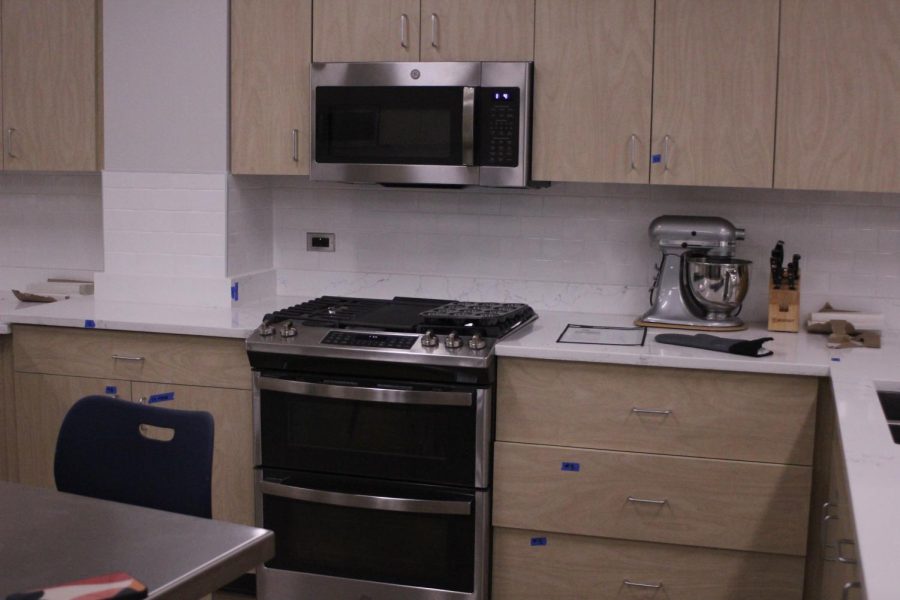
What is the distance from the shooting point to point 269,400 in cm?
338

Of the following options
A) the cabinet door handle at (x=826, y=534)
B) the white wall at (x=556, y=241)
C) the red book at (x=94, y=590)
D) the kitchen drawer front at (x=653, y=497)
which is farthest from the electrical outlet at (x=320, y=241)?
the red book at (x=94, y=590)

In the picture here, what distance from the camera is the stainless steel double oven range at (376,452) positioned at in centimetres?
322

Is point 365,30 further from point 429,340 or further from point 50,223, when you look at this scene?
point 50,223

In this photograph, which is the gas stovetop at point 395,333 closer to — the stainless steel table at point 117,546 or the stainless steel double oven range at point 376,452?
the stainless steel double oven range at point 376,452

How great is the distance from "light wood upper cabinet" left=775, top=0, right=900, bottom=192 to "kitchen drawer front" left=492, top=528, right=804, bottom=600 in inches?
48.3

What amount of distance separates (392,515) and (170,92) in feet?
5.75

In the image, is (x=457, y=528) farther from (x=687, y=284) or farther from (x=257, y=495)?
(x=687, y=284)

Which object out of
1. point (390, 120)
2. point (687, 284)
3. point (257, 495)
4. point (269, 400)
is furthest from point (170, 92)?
point (687, 284)

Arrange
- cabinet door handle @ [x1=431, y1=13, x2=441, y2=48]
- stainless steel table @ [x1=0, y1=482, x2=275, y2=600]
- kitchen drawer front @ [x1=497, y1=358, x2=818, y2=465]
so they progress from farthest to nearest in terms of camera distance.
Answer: cabinet door handle @ [x1=431, y1=13, x2=441, y2=48], kitchen drawer front @ [x1=497, y1=358, x2=818, y2=465], stainless steel table @ [x1=0, y1=482, x2=275, y2=600]

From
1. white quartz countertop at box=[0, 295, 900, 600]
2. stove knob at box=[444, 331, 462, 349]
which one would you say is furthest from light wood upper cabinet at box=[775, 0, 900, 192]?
stove knob at box=[444, 331, 462, 349]

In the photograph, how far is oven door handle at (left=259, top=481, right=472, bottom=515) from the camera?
321 centimetres

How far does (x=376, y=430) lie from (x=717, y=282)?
1244mm

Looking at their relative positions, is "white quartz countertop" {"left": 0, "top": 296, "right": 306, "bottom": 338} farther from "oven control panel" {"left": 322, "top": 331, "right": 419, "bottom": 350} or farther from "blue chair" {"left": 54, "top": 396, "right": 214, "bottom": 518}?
"blue chair" {"left": 54, "top": 396, "right": 214, "bottom": 518}

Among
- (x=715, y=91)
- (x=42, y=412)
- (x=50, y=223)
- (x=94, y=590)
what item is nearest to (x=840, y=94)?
(x=715, y=91)
